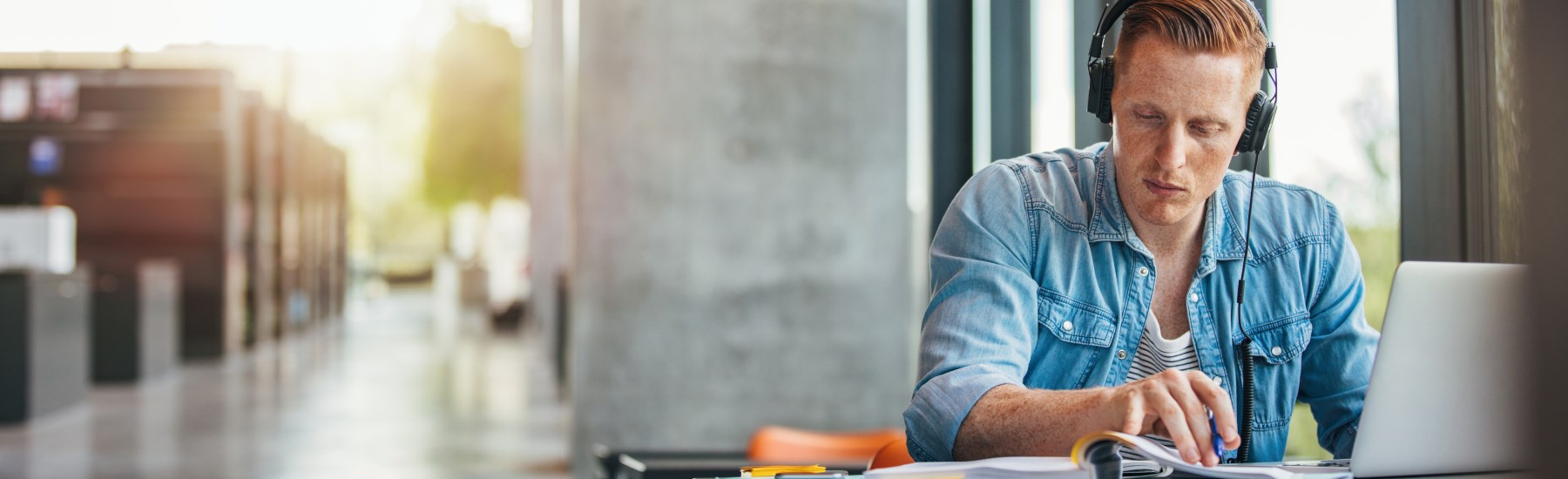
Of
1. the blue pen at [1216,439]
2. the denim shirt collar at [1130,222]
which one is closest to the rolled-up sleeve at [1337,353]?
the denim shirt collar at [1130,222]

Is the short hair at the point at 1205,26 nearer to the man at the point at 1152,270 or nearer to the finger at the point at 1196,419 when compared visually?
the man at the point at 1152,270

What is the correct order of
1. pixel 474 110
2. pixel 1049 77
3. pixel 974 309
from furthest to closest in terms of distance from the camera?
pixel 474 110 < pixel 1049 77 < pixel 974 309

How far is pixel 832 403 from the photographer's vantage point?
4.80m

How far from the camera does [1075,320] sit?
1.50 metres

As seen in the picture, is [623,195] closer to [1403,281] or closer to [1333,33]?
[1333,33]

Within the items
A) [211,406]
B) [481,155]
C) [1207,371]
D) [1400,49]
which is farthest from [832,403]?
[481,155]

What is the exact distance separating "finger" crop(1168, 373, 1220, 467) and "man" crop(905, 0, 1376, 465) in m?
0.21

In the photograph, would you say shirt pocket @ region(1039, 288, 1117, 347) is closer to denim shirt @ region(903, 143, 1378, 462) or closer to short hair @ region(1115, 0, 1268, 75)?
denim shirt @ region(903, 143, 1378, 462)

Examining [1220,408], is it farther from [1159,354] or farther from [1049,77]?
[1049,77]

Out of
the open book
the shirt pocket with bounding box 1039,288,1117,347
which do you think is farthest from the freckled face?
the open book

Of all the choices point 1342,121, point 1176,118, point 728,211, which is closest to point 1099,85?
point 1176,118

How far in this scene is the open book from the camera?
0.96 meters

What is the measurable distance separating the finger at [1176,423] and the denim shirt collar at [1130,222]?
484 millimetres

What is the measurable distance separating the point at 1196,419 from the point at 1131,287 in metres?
0.48
